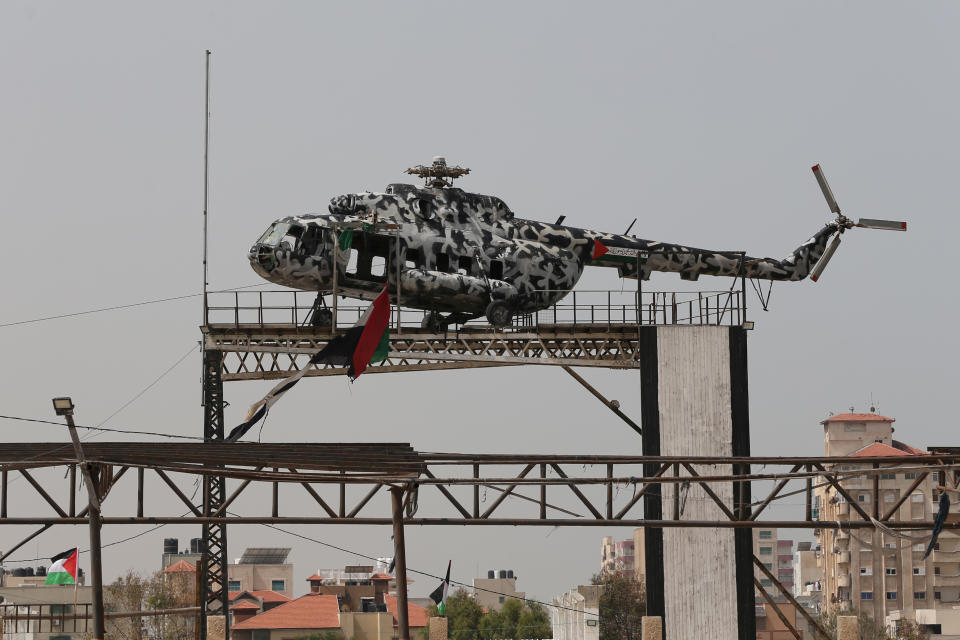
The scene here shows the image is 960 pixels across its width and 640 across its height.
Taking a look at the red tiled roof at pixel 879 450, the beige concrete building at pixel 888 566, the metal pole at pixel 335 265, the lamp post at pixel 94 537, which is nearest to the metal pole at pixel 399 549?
the lamp post at pixel 94 537

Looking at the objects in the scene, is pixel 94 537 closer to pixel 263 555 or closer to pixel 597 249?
pixel 597 249

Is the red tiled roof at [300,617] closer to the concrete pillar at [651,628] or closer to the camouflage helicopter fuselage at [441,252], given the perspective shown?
the camouflage helicopter fuselage at [441,252]

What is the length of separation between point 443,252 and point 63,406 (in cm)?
1799

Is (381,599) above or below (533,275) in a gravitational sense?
below

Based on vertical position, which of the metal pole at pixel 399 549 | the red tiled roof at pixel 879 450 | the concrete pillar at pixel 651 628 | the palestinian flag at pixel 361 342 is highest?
the red tiled roof at pixel 879 450

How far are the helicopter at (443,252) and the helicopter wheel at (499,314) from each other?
0.08 ft

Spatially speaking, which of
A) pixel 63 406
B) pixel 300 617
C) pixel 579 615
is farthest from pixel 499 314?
pixel 300 617

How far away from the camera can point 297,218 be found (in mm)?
38906

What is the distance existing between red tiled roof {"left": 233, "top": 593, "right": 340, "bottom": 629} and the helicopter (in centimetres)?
6444

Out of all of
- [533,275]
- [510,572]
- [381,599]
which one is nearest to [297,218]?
[533,275]

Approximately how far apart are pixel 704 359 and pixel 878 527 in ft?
39.5

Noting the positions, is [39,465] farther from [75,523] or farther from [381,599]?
[381,599]

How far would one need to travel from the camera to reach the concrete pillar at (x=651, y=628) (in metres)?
34.8

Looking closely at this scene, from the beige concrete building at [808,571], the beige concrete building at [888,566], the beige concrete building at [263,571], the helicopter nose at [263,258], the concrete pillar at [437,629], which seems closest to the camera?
the concrete pillar at [437,629]
